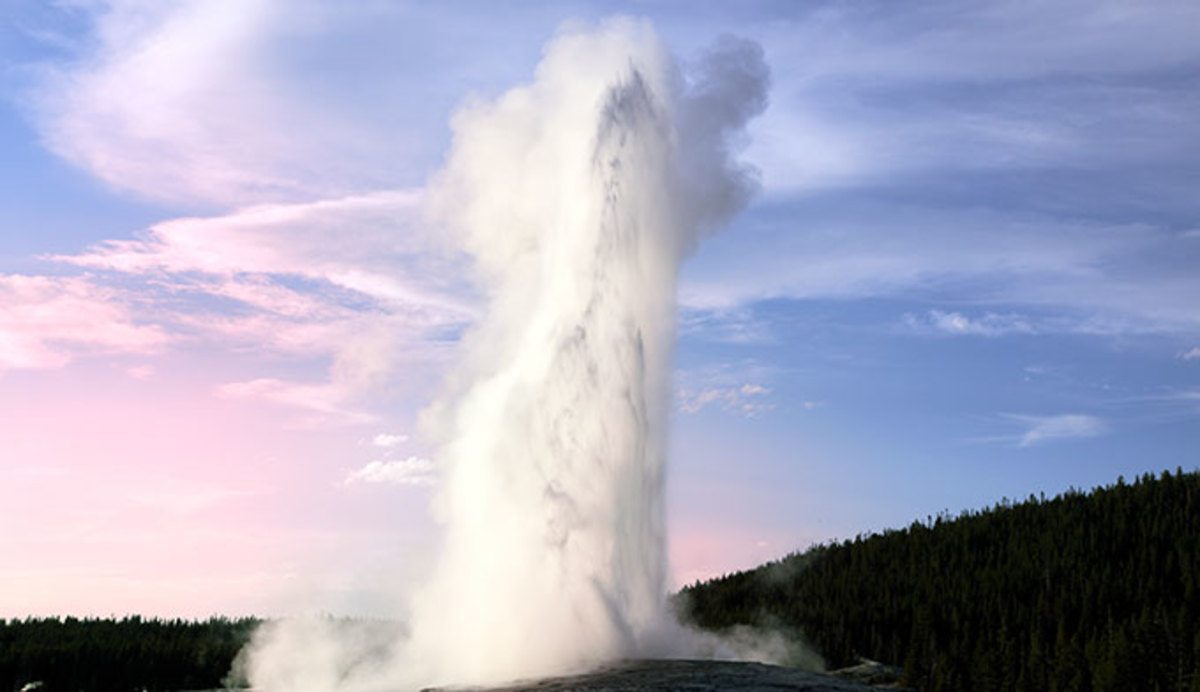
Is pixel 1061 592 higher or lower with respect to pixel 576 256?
lower

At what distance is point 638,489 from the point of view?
132ft

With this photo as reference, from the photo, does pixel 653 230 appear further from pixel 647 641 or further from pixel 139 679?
pixel 139 679

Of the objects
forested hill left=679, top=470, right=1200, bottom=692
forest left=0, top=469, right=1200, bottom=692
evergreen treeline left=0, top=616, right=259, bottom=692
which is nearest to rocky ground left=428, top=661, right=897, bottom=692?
forested hill left=679, top=470, right=1200, bottom=692

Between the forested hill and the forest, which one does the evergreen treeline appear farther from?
the forested hill

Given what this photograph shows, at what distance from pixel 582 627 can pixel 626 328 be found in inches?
436

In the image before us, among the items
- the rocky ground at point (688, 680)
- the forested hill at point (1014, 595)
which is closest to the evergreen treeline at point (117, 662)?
the forested hill at point (1014, 595)

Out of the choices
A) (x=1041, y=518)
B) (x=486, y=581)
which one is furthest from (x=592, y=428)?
(x=1041, y=518)

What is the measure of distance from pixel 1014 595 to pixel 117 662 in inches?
3742

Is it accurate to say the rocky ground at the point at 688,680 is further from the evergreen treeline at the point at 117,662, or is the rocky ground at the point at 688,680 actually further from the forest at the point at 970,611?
the evergreen treeline at the point at 117,662

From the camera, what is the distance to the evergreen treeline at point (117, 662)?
114 m

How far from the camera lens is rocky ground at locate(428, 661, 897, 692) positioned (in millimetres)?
29734

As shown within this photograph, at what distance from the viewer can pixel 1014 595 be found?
120312 millimetres

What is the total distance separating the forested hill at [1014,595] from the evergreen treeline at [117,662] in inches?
2160

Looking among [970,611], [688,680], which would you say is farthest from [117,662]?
[688,680]
